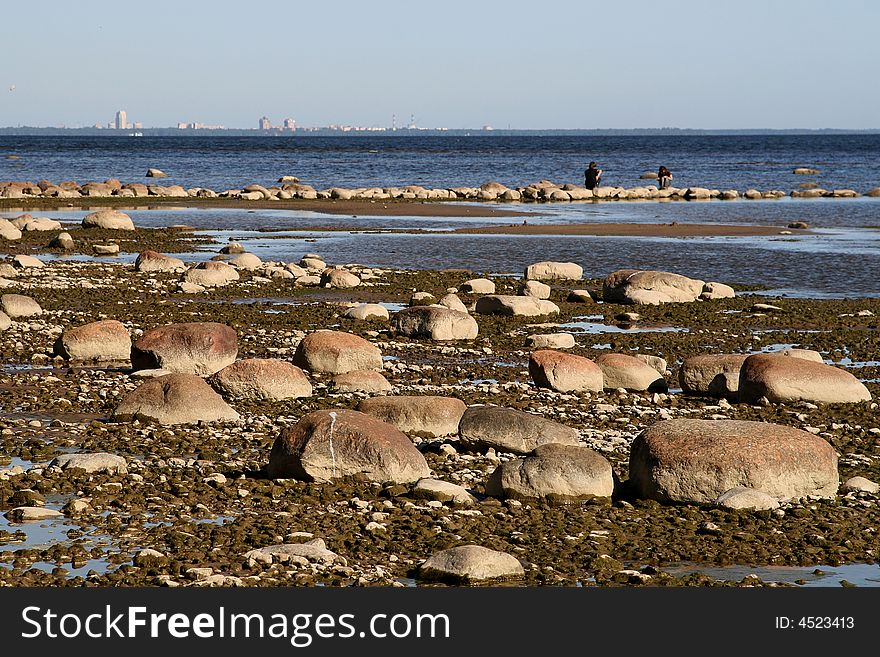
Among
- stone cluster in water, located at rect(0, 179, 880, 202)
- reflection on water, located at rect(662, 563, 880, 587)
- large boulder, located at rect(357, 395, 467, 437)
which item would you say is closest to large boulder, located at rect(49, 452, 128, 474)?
large boulder, located at rect(357, 395, 467, 437)

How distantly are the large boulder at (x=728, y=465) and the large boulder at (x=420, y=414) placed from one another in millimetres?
2485

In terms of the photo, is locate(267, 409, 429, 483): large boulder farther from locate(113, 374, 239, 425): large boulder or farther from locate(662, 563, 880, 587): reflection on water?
locate(662, 563, 880, 587): reflection on water

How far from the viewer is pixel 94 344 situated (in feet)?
54.3

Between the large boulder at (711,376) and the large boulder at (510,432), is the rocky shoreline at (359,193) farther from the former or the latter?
the large boulder at (510,432)

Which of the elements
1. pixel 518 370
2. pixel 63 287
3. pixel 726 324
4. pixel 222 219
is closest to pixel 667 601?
pixel 518 370

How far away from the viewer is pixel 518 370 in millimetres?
16656

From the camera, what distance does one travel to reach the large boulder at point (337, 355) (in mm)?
16000

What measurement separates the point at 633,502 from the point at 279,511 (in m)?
2.91

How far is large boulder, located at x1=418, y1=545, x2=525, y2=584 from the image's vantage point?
8.47m

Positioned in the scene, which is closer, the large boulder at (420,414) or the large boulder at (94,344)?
the large boulder at (420,414)

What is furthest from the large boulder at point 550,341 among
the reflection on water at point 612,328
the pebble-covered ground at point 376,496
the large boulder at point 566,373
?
the large boulder at point 566,373

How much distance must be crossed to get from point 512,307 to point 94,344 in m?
7.52

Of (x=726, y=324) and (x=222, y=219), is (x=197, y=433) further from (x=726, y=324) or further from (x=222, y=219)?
(x=222, y=219)

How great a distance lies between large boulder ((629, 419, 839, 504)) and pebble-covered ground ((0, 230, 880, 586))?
0.16 metres
